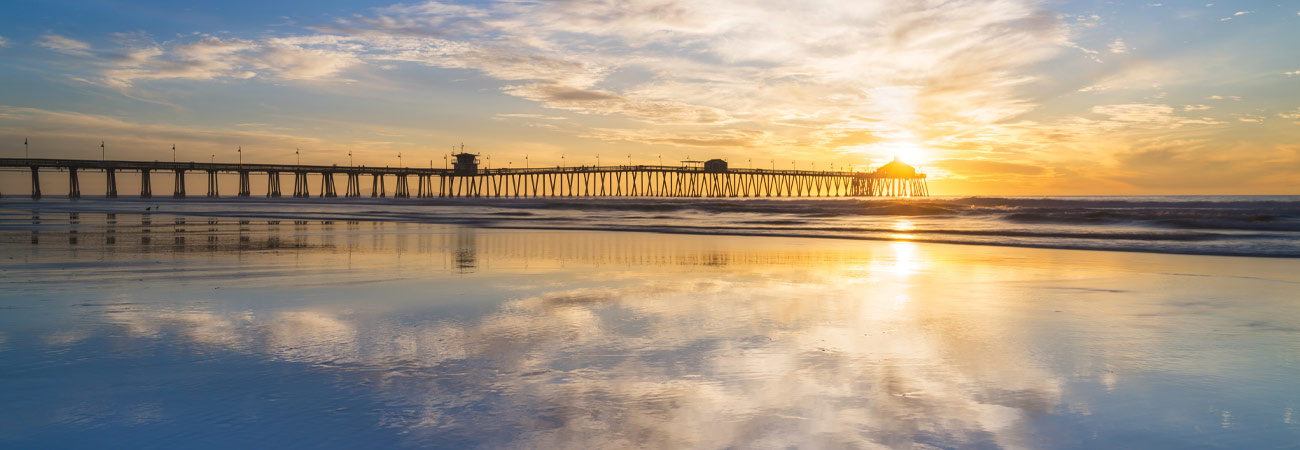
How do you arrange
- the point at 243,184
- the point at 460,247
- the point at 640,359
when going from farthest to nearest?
the point at 243,184, the point at 460,247, the point at 640,359

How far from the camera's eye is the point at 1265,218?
73.9 feet

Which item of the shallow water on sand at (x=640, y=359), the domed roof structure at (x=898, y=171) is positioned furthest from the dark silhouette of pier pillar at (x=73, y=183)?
the domed roof structure at (x=898, y=171)

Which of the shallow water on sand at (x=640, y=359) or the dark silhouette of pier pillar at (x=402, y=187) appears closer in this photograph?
the shallow water on sand at (x=640, y=359)

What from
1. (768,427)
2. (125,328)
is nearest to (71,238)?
(125,328)

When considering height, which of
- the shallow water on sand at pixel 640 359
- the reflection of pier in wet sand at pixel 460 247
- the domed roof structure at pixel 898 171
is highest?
the domed roof structure at pixel 898 171

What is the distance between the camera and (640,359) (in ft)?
14.8

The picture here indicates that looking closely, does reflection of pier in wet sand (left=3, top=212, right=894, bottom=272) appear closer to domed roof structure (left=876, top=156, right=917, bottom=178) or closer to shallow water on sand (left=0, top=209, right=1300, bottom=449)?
shallow water on sand (left=0, top=209, right=1300, bottom=449)

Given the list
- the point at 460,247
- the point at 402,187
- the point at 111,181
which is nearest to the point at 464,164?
the point at 402,187

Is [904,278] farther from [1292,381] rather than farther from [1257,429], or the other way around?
[1257,429]

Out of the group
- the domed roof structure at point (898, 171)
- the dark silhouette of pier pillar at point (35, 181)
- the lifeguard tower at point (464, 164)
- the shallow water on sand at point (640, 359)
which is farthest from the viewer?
the domed roof structure at point (898, 171)

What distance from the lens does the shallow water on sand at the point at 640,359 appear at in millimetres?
3191

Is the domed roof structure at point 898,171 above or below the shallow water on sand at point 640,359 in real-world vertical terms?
above

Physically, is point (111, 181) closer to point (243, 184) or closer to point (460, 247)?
point (243, 184)

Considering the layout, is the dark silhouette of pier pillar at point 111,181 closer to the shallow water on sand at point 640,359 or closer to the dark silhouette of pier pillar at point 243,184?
the dark silhouette of pier pillar at point 243,184
